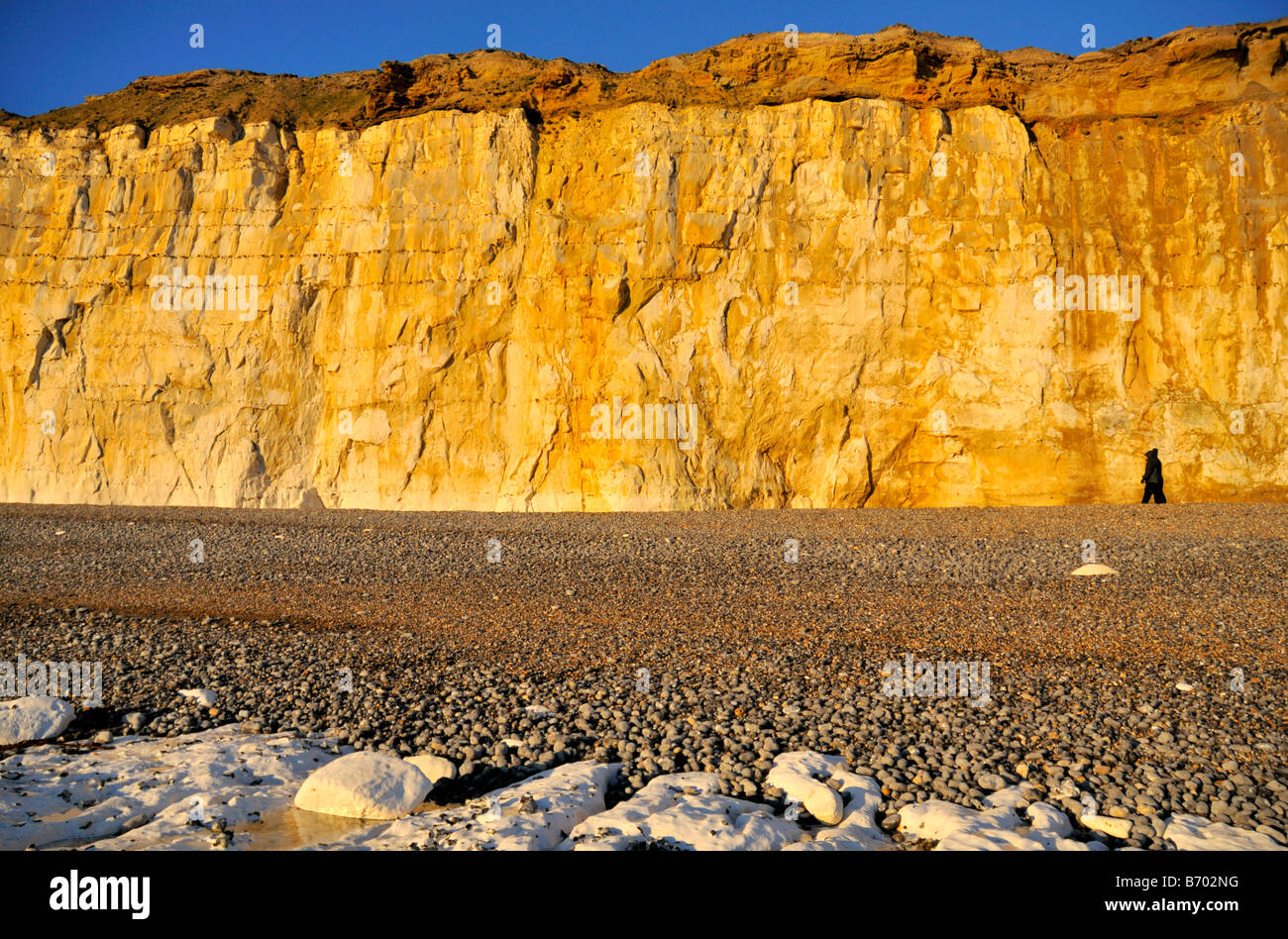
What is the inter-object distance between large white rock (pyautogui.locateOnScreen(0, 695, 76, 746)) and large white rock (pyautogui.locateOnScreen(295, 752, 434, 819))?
2092 mm

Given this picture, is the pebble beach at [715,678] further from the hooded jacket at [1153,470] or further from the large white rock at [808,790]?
the hooded jacket at [1153,470]

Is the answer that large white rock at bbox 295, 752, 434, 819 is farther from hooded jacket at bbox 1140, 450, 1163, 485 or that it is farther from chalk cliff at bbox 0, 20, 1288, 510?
hooded jacket at bbox 1140, 450, 1163, 485

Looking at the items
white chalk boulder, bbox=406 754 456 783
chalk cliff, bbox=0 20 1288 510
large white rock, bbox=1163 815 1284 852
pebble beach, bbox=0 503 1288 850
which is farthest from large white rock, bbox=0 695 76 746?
chalk cliff, bbox=0 20 1288 510

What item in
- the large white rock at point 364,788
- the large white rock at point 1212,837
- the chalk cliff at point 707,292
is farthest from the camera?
the chalk cliff at point 707,292

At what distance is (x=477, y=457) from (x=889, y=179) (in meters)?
12.0

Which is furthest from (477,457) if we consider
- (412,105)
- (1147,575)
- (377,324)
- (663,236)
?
(1147,575)

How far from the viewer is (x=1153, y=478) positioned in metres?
18.2

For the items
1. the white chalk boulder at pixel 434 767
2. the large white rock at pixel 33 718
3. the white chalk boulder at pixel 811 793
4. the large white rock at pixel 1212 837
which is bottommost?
the large white rock at pixel 1212 837

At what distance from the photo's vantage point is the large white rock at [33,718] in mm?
5129

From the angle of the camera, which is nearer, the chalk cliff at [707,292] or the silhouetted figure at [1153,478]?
the silhouetted figure at [1153,478]

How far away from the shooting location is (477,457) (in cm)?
2134

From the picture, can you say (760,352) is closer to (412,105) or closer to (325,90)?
(412,105)

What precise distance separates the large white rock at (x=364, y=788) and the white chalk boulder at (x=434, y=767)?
0.17 metres

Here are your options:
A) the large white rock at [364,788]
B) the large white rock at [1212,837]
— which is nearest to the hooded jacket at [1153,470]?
the large white rock at [1212,837]
